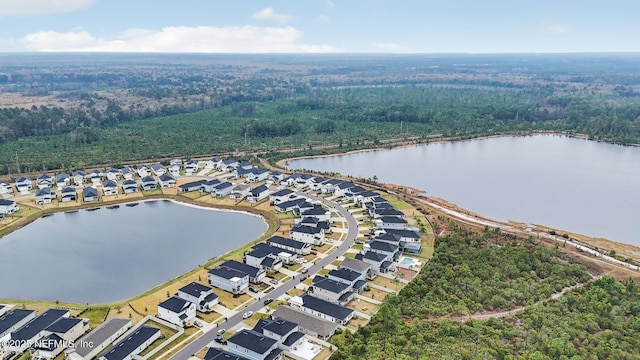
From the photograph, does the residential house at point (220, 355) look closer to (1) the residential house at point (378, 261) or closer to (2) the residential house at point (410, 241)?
(1) the residential house at point (378, 261)

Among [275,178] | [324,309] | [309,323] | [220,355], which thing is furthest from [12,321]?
[275,178]

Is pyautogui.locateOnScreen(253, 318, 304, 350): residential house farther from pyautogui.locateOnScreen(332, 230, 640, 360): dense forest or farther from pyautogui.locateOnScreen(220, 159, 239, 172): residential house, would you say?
pyautogui.locateOnScreen(220, 159, 239, 172): residential house

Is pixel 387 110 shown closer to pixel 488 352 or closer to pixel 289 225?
pixel 289 225

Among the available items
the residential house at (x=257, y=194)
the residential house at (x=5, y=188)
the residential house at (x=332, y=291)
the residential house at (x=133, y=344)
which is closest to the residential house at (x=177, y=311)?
the residential house at (x=133, y=344)

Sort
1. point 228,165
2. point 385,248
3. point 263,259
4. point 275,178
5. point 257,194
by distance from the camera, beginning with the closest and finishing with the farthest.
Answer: point 263,259, point 385,248, point 257,194, point 275,178, point 228,165

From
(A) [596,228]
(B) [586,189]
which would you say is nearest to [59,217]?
(A) [596,228]

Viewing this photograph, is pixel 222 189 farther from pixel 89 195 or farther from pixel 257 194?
pixel 89 195

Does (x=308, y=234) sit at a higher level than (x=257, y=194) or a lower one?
lower
